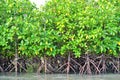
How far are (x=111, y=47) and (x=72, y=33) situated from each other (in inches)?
44.8

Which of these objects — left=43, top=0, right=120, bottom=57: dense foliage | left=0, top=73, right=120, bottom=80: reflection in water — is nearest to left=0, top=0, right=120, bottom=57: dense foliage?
left=43, top=0, right=120, bottom=57: dense foliage

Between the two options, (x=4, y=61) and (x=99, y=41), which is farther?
(x=4, y=61)

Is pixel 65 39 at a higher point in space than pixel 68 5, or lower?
lower

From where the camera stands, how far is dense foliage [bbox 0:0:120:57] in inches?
490

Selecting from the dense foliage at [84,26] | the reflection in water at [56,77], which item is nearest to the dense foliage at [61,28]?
the dense foliage at [84,26]

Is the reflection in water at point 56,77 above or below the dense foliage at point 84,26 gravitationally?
below

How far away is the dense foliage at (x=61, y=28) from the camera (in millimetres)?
12438

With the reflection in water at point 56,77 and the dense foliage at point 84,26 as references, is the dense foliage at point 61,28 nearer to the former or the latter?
the dense foliage at point 84,26

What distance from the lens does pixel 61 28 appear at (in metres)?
12.5

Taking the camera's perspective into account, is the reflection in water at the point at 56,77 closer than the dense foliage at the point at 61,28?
Yes

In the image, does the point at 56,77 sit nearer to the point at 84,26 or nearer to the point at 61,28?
the point at 61,28

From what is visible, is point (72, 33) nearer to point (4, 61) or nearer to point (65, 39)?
point (65, 39)

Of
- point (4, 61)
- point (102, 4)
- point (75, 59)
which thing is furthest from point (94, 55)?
point (4, 61)

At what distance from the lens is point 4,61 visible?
13367mm
